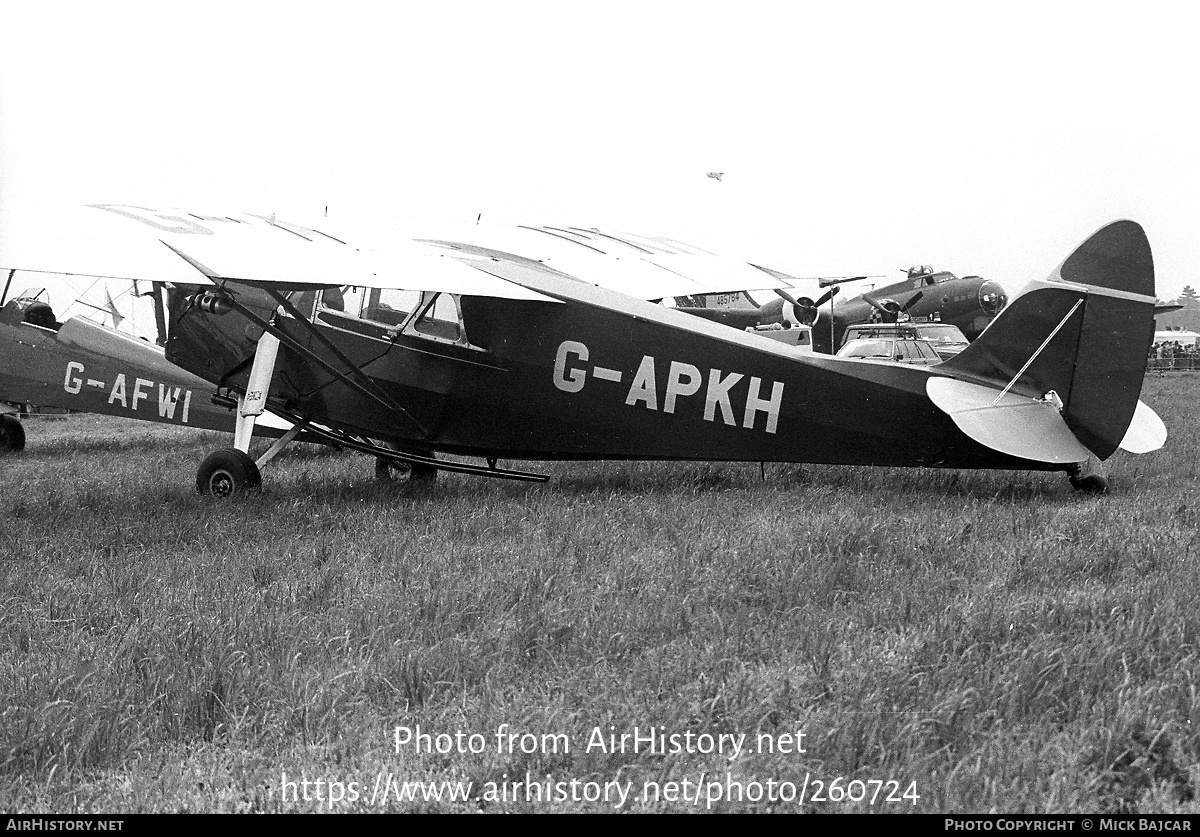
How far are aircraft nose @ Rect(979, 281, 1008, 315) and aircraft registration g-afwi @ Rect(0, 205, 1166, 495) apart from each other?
64.9ft

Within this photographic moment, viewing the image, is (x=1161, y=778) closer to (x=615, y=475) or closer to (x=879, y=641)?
(x=879, y=641)

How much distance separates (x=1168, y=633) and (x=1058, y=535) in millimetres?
1781

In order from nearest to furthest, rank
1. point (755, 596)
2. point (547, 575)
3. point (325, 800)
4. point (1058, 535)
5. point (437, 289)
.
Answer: point (325, 800) → point (755, 596) → point (547, 575) → point (1058, 535) → point (437, 289)

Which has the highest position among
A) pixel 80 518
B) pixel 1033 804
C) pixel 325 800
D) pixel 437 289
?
pixel 437 289

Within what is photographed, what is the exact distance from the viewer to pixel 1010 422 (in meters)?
6.50

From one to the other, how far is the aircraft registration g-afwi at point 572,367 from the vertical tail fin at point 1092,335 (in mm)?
12

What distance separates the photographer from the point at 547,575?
15.0 feet

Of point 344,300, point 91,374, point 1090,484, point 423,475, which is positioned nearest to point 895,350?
point 1090,484

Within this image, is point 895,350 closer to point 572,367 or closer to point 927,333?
point 927,333

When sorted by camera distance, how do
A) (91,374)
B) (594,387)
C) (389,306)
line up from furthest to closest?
(91,374) < (389,306) < (594,387)

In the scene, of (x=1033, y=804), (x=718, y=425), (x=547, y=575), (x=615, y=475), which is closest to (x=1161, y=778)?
(x=1033, y=804)

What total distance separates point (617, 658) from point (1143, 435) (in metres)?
4.88

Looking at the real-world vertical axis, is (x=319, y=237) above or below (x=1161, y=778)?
above

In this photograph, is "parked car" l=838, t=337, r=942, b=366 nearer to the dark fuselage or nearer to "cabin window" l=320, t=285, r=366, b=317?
the dark fuselage
